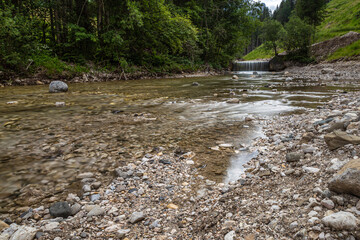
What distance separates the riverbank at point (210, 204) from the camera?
1.45 meters

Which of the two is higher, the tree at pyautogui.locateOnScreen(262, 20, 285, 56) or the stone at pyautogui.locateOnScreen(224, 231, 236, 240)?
the tree at pyautogui.locateOnScreen(262, 20, 285, 56)

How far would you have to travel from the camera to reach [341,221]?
4.07ft

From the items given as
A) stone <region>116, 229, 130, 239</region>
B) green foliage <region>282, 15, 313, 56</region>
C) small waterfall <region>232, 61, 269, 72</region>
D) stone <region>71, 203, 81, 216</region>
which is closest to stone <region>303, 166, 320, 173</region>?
A: stone <region>116, 229, 130, 239</region>

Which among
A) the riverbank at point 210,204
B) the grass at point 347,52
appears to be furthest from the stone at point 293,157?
the grass at point 347,52

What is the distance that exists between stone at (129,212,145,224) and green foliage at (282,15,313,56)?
39987 mm

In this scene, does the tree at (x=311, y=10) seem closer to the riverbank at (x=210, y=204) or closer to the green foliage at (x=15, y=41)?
the green foliage at (x=15, y=41)

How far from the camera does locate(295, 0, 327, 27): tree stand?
1411 inches

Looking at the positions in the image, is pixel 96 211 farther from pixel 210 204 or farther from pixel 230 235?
pixel 230 235

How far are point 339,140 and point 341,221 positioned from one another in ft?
4.64

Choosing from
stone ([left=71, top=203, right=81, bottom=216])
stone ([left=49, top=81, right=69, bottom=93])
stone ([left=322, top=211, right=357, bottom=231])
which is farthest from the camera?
stone ([left=49, top=81, right=69, bottom=93])

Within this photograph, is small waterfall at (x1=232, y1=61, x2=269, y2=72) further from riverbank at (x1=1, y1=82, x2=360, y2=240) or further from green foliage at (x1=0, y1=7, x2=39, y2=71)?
riverbank at (x1=1, y1=82, x2=360, y2=240)

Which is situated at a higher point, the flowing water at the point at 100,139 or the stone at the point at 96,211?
the flowing water at the point at 100,139

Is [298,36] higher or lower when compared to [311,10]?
lower

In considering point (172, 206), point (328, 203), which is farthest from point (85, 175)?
point (328, 203)
